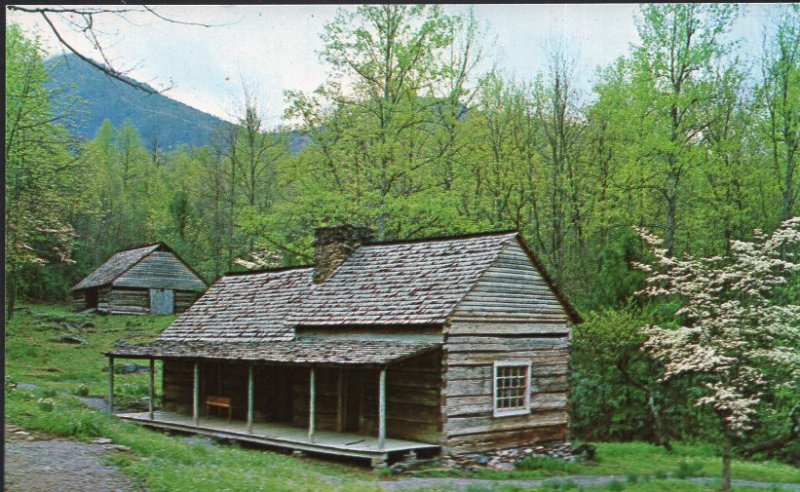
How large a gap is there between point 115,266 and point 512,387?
11.6 metres

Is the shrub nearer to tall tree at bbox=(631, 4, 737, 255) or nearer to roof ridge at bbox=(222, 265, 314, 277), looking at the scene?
roof ridge at bbox=(222, 265, 314, 277)

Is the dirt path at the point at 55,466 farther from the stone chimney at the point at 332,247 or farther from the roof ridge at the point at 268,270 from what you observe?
the roof ridge at the point at 268,270

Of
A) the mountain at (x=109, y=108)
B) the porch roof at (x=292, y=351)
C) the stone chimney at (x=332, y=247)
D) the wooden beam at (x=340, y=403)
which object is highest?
the mountain at (x=109, y=108)

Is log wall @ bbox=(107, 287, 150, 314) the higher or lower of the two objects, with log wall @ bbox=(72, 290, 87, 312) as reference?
lower

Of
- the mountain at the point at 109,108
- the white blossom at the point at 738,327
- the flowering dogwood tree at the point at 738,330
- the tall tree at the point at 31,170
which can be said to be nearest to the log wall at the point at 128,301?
the tall tree at the point at 31,170

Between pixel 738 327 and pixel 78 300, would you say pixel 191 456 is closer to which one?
pixel 78 300

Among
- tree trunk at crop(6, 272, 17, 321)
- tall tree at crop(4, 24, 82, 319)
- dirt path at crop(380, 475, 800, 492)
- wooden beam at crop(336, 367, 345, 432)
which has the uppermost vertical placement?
tall tree at crop(4, 24, 82, 319)

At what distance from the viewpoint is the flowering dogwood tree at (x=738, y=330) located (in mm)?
15242

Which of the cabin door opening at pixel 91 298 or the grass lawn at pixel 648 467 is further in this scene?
the cabin door opening at pixel 91 298

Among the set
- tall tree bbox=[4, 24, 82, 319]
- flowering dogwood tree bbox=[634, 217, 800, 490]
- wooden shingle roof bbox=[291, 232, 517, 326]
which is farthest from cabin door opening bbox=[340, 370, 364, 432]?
tall tree bbox=[4, 24, 82, 319]

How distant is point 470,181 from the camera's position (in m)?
29.3

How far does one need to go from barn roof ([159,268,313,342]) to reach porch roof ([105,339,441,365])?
1.32ft

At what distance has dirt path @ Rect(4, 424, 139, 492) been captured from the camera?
36.9 feet

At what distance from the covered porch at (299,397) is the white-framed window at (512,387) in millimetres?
1884
